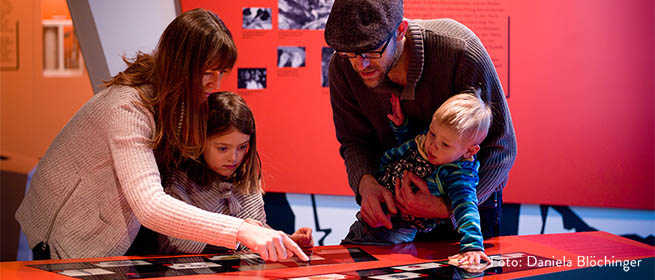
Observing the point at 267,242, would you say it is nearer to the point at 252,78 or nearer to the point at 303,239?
the point at 303,239

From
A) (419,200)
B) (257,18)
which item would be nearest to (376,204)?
(419,200)

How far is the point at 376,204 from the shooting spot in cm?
243

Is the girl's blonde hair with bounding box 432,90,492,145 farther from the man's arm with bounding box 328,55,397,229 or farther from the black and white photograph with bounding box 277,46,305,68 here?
the black and white photograph with bounding box 277,46,305,68

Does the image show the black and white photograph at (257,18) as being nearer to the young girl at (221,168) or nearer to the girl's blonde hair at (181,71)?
the young girl at (221,168)

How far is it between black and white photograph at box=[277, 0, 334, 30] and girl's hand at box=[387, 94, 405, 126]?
1620 millimetres

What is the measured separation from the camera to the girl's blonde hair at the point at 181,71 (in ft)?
7.09

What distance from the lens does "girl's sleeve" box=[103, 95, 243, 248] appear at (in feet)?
6.20

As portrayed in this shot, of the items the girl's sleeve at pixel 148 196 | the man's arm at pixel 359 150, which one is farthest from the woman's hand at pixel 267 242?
the man's arm at pixel 359 150

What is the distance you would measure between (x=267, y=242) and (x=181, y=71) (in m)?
0.73

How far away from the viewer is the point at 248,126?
2621 millimetres

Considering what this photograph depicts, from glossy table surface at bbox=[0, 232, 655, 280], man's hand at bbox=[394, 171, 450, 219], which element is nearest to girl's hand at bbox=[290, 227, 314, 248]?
glossy table surface at bbox=[0, 232, 655, 280]

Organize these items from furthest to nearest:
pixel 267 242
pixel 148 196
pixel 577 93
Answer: pixel 577 93 < pixel 148 196 < pixel 267 242

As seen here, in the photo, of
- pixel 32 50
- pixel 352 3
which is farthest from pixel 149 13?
pixel 352 3

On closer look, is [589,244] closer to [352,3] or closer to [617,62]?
[352,3]
